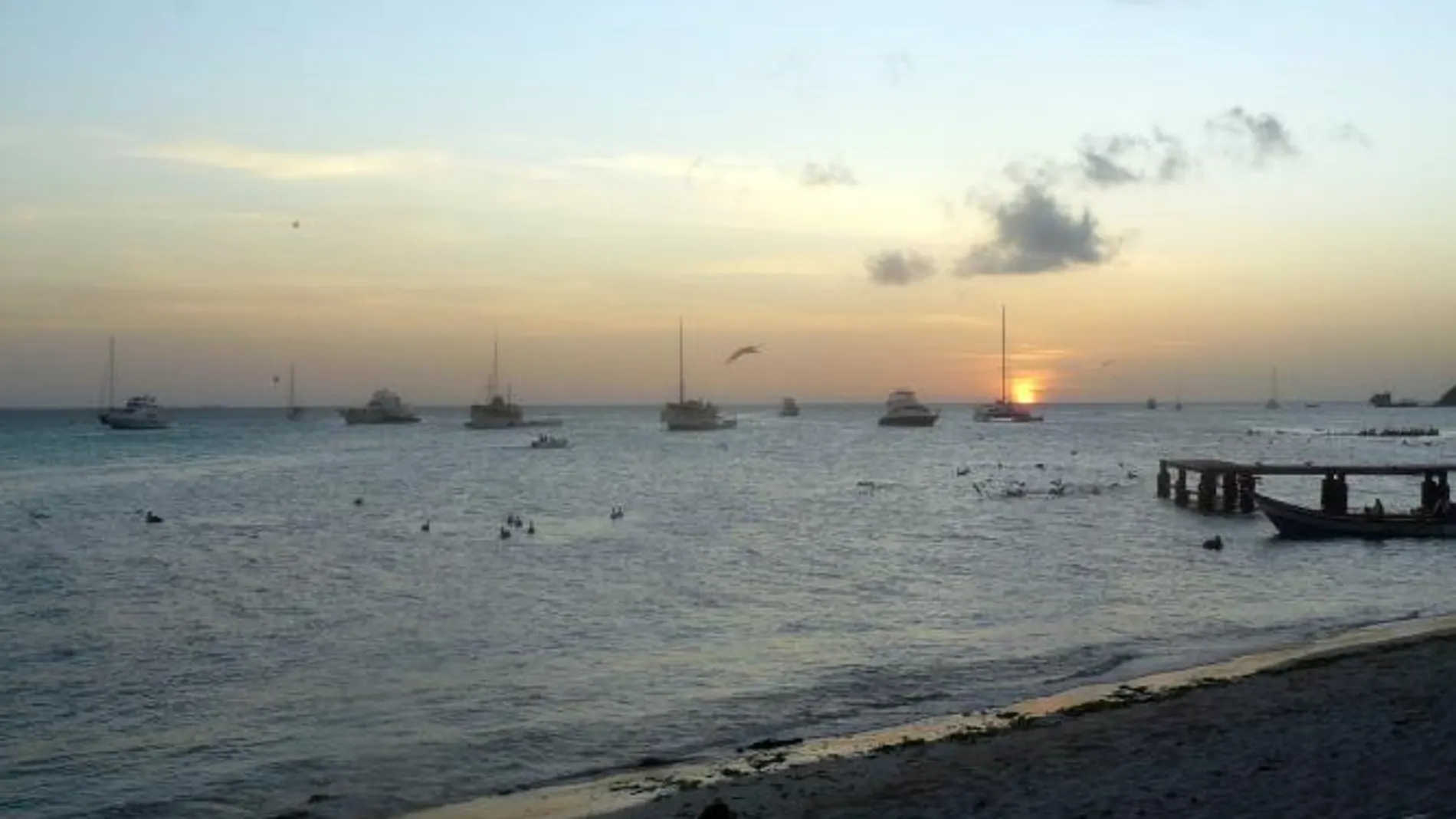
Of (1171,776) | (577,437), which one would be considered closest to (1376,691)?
(1171,776)

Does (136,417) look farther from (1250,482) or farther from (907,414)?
(1250,482)

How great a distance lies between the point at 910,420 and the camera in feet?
593

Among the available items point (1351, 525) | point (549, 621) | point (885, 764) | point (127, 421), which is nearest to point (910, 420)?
point (127, 421)

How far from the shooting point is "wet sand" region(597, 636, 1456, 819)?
1112 centimetres

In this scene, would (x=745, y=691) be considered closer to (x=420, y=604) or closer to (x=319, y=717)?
(x=319, y=717)

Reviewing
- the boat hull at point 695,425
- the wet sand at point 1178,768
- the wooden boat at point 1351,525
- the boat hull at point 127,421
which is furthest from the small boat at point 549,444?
the wet sand at point 1178,768

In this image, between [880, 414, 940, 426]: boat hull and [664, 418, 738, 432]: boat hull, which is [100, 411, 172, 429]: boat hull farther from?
[880, 414, 940, 426]: boat hull

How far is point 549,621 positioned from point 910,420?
514 feet

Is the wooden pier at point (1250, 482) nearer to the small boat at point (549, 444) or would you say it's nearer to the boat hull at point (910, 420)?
the small boat at point (549, 444)

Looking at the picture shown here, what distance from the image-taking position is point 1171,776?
1221 cm

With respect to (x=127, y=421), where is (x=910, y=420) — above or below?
above

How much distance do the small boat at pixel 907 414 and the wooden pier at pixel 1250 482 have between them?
11607 centimetres

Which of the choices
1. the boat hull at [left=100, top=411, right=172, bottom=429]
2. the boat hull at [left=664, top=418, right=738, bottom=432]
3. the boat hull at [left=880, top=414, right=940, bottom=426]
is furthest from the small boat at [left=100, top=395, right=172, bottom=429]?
the boat hull at [left=880, top=414, right=940, bottom=426]

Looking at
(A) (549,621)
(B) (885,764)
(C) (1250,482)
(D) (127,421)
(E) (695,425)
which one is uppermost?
(D) (127,421)
